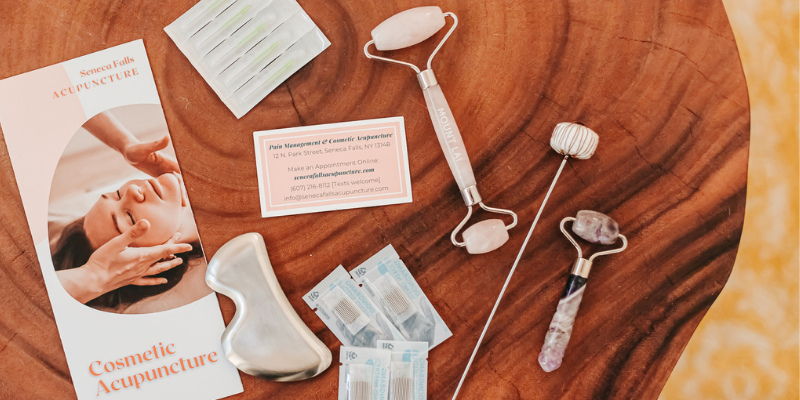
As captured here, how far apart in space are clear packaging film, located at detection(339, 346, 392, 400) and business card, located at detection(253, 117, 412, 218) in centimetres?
20

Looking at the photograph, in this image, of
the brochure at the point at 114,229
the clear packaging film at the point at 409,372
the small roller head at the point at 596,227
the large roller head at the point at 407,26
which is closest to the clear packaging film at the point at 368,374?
the clear packaging film at the point at 409,372

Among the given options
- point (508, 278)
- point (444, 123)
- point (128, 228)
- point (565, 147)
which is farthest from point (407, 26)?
point (128, 228)

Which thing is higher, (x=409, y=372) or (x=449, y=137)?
(x=449, y=137)

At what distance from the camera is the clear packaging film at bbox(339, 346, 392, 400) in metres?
0.61

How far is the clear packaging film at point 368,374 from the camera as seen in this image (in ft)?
2.00

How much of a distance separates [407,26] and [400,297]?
1.17 ft

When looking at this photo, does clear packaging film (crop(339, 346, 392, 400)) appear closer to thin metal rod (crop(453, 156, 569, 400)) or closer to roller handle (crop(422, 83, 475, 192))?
thin metal rod (crop(453, 156, 569, 400))

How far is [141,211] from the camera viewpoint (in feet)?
2.09

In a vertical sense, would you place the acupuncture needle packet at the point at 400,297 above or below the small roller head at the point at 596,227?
below

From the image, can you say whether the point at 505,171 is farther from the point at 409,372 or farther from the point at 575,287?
the point at 409,372

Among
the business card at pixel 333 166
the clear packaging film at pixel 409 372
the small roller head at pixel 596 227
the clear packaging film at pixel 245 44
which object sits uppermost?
the clear packaging film at pixel 245 44

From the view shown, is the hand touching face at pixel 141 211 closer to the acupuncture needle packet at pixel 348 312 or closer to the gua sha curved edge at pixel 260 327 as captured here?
the gua sha curved edge at pixel 260 327

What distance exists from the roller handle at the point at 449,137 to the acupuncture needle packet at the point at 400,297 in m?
0.14

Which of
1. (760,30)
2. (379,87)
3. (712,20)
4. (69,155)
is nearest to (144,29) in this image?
(69,155)
